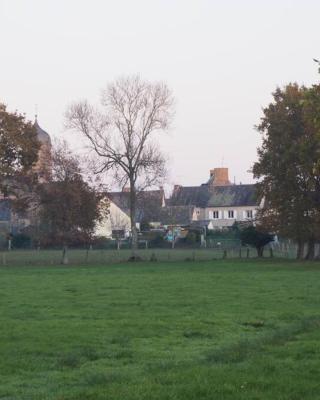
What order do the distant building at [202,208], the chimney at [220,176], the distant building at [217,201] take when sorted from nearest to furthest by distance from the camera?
1. the distant building at [202,208]
2. the distant building at [217,201]
3. the chimney at [220,176]

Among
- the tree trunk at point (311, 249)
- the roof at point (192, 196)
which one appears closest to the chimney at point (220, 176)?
the roof at point (192, 196)

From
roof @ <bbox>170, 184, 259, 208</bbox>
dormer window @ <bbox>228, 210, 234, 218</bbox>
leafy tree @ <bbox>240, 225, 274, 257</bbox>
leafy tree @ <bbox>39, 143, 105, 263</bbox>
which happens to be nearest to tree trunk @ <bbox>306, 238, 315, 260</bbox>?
leafy tree @ <bbox>240, 225, 274, 257</bbox>

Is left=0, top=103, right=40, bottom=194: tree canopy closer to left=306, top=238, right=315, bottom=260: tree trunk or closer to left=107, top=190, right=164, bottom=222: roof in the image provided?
left=306, top=238, right=315, bottom=260: tree trunk

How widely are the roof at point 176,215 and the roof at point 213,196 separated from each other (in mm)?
2134

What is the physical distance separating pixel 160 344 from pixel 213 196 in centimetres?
12433

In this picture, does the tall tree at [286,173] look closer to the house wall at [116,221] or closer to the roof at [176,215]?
the house wall at [116,221]

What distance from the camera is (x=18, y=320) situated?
704 inches

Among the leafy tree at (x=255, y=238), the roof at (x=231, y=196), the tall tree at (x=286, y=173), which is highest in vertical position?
the roof at (x=231, y=196)

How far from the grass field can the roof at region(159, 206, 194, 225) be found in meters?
99.8

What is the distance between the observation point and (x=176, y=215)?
433ft

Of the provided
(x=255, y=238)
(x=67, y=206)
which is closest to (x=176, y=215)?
(x=255, y=238)

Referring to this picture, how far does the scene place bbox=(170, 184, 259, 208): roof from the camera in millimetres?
134125

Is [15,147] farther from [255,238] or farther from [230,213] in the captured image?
[230,213]

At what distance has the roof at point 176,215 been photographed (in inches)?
4993
